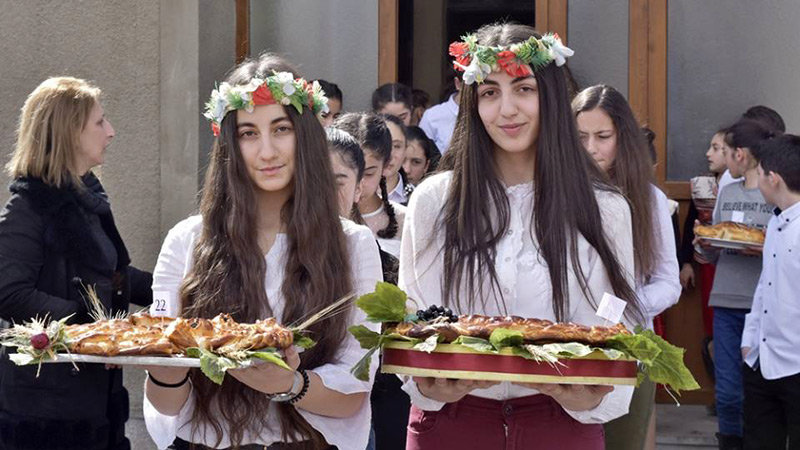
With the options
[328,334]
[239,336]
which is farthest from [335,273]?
[239,336]

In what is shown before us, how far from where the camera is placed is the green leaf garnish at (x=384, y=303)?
349cm

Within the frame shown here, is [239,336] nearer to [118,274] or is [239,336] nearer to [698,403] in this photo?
[118,274]

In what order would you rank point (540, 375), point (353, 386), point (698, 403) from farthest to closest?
point (698, 403) < point (353, 386) < point (540, 375)

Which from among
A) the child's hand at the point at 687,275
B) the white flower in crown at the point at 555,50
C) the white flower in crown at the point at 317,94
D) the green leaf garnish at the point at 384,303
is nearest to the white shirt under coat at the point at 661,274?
the white flower in crown at the point at 555,50

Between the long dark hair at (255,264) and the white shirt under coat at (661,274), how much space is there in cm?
195

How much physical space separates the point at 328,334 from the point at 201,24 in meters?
4.91

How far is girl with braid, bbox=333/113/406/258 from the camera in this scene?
19.7 ft

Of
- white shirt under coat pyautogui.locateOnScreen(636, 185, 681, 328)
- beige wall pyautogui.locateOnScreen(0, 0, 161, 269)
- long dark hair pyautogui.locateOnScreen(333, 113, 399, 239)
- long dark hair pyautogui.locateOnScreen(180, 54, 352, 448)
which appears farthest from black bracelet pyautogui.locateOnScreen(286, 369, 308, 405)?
beige wall pyautogui.locateOnScreen(0, 0, 161, 269)

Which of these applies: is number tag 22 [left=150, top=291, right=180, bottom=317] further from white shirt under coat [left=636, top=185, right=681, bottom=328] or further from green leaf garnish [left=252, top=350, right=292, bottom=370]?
white shirt under coat [left=636, top=185, right=681, bottom=328]

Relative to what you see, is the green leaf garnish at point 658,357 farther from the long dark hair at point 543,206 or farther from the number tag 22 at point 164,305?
the number tag 22 at point 164,305

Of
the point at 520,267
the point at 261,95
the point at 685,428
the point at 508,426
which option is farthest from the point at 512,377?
the point at 685,428

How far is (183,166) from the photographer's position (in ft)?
26.9

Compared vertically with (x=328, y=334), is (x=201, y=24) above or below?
above

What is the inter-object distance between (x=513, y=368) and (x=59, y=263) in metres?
2.79
